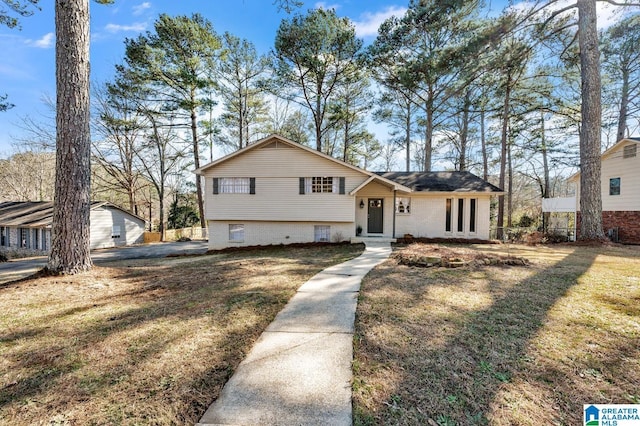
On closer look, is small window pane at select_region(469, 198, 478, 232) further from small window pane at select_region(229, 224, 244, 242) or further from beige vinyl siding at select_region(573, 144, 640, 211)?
small window pane at select_region(229, 224, 244, 242)

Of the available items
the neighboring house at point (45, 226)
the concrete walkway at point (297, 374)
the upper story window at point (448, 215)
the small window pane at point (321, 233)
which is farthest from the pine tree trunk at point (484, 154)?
the neighboring house at point (45, 226)

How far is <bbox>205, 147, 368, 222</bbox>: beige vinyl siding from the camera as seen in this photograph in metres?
12.9

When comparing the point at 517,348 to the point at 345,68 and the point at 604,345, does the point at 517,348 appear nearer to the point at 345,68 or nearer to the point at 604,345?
the point at 604,345

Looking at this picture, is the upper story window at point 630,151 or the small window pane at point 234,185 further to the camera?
the upper story window at point 630,151

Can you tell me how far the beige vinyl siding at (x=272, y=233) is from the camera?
13320mm

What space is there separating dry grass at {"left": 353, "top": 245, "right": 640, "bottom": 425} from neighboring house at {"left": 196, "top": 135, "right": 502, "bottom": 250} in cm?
772

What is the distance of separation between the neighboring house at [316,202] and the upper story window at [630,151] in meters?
7.63

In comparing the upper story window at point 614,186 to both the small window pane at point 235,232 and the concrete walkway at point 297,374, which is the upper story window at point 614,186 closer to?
the concrete walkway at point 297,374

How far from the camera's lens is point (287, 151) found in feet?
42.9

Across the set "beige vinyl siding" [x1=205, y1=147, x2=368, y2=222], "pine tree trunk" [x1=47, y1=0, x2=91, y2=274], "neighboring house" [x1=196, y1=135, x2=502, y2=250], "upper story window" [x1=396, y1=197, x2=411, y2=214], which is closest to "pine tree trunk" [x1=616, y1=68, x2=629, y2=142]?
"neighboring house" [x1=196, y1=135, x2=502, y2=250]

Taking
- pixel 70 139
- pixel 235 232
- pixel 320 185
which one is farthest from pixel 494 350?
pixel 235 232

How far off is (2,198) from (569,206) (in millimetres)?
51022

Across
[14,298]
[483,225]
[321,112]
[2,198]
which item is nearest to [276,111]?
[321,112]

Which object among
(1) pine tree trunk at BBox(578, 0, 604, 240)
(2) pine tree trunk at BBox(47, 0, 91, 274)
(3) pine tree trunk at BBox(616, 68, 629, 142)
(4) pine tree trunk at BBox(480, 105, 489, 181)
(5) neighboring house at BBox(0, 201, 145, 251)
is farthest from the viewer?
(4) pine tree trunk at BBox(480, 105, 489, 181)
